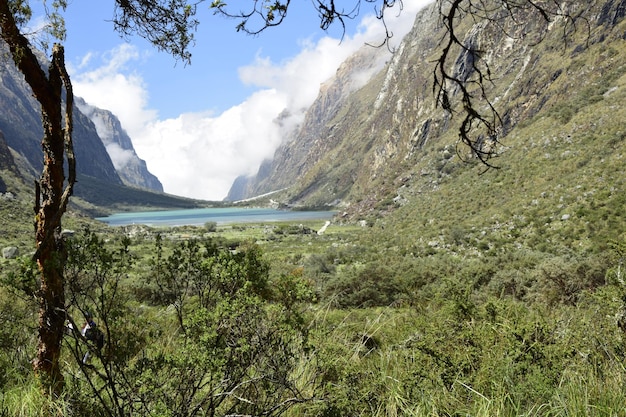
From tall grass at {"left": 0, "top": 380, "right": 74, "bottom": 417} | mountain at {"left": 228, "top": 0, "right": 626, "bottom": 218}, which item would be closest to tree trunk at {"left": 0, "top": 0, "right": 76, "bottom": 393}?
tall grass at {"left": 0, "top": 380, "right": 74, "bottom": 417}

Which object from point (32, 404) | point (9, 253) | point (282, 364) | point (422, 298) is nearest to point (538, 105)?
point (422, 298)

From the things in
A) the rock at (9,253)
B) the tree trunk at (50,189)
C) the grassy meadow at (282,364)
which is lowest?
the rock at (9,253)

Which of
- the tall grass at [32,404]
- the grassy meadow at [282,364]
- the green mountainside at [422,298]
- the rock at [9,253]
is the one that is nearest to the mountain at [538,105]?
the green mountainside at [422,298]

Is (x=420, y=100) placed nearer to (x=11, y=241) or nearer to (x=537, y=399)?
(x=11, y=241)

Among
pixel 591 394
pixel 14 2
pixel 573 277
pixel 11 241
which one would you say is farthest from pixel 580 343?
pixel 11 241

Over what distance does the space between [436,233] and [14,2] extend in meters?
32.0

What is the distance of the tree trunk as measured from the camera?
3533 mm

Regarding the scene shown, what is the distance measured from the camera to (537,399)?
2.92m

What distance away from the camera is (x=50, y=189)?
380 centimetres

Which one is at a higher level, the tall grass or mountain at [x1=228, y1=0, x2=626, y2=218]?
mountain at [x1=228, y1=0, x2=626, y2=218]

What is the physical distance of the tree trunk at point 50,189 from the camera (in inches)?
139

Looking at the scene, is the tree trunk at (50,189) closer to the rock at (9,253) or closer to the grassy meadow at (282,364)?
the grassy meadow at (282,364)

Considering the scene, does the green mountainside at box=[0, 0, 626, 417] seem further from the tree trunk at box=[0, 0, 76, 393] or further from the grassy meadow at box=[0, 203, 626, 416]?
the tree trunk at box=[0, 0, 76, 393]

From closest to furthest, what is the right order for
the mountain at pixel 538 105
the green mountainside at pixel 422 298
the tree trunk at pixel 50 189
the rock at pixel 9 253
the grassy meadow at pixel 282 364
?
the grassy meadow at pixel 282 364 < the green mountainside at pixel 422 298 < the tree trunk at pixel 50 189 < the mountain at pixel 538 105 < the rock at pixel 9 253
